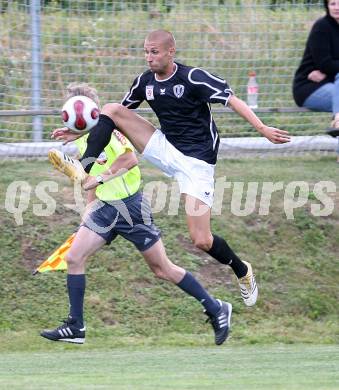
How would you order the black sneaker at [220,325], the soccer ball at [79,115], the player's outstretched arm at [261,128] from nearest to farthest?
the player's outstretched arm at [261,128] < the soccer ball at [79,115] < the black sneaker at [220,325]

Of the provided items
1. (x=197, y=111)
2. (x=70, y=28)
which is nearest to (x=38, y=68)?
(x=70, y=28)

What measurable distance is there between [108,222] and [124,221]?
12 cm

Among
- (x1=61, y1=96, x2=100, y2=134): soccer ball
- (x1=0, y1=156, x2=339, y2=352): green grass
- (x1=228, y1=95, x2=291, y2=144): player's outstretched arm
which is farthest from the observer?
(x1=0, y1=156, x2=339, y2=352): green grass

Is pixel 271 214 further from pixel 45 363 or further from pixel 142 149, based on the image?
pixel 45 363

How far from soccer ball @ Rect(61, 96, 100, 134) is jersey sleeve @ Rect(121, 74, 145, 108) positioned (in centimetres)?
57

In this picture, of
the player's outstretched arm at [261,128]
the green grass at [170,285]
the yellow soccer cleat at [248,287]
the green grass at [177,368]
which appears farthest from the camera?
the green grass at [170,285]

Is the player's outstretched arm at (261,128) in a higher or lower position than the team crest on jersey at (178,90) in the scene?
lower

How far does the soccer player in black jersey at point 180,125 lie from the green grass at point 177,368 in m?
0.89

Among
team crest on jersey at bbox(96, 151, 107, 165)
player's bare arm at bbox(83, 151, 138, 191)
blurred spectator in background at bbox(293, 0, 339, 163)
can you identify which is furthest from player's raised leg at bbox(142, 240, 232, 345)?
blurred spectator in background at bbox(293, 0, 339, 163)

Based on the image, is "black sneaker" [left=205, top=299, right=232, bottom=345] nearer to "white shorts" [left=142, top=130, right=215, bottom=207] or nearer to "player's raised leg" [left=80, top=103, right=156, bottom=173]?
"white shorts" [left=142, top=130, right=215, bottom=207]

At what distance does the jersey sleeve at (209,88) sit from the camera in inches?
323

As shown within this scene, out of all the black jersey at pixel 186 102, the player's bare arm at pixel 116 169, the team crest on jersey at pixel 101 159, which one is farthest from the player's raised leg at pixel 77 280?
the black jersey at pixel 186 102

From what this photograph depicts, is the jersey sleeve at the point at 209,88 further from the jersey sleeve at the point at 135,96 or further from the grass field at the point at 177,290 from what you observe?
the grass field at the point at 177,290

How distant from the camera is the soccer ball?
26.4ft
